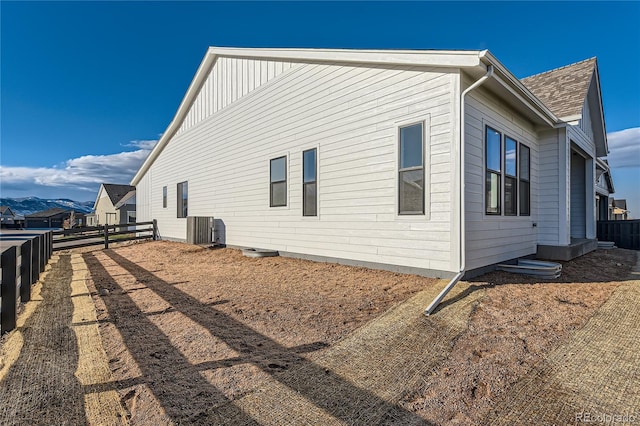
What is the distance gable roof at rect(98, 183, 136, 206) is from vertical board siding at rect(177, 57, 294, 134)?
24537mm

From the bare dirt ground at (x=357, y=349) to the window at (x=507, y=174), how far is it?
159 centimetres

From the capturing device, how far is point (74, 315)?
4176mm

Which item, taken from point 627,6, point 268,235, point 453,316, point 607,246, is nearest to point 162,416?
point 453,316

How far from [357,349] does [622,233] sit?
14040mm

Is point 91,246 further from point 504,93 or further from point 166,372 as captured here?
point 504,93

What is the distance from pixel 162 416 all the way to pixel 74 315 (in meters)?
3.10

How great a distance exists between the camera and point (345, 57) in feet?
21.6

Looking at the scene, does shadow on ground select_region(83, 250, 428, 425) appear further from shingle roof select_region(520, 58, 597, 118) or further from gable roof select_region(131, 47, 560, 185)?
shingle roof select_region(520, 58, 597, 118)

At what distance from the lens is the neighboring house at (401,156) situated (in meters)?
5.24

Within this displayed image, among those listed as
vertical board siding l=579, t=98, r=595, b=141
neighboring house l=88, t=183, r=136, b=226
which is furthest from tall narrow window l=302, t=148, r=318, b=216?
neighboring house l=88, t=183, r=136, b=226

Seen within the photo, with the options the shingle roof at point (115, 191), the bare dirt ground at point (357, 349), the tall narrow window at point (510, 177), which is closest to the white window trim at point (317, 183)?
the bare dirt ground at point (357, 349)

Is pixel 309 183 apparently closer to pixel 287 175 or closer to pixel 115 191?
pixel 287 175

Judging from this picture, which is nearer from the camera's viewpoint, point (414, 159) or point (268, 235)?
point (414, 159)

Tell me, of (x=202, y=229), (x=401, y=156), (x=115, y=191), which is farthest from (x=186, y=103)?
(x=115, y=191)
